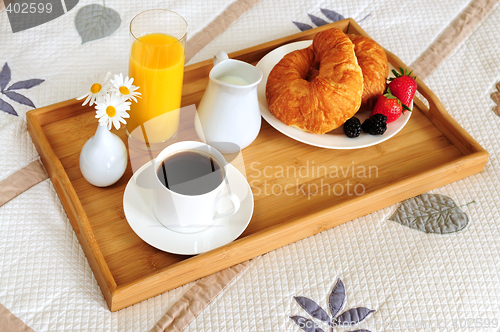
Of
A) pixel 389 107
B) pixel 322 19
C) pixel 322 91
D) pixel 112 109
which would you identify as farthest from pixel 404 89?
pixel 112 109

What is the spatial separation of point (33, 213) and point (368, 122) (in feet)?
1.84

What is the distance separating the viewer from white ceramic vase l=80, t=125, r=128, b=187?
0.66m

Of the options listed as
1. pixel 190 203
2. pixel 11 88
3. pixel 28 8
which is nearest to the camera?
pixel 190 203

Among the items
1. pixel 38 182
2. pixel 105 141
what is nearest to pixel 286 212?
Result: pixel 105 141

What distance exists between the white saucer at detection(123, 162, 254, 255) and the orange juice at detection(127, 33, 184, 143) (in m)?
0.10

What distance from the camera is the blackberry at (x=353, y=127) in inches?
30.7

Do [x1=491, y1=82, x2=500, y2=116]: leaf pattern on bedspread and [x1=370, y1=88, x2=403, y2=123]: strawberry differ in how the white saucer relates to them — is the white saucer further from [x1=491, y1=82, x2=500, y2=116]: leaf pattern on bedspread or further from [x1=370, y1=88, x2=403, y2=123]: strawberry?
[x1=491, y1=82, x2=500, y2=116]: leaf pattern on bedspread

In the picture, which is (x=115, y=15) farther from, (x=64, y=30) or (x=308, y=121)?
(x=308, y=121)

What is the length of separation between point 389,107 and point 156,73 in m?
0.40

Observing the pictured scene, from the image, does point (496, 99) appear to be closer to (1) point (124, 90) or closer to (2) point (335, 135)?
(2) point (335, 135)

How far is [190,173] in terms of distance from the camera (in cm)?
62

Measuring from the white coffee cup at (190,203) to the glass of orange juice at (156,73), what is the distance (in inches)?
4.8

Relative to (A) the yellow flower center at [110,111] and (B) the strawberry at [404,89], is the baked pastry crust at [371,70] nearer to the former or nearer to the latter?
(B) the strawberry at [404,89]

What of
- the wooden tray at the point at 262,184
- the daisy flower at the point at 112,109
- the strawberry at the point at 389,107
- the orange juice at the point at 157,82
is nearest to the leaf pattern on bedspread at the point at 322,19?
the wooden tray at the point at 262,184
